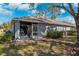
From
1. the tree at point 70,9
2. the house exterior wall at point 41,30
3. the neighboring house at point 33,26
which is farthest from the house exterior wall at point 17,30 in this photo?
the tree at point 70,9

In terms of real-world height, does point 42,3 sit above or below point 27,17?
above

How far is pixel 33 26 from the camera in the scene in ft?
5.95

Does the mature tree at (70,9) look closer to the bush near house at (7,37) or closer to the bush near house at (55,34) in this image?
the bush near house at (55,34)

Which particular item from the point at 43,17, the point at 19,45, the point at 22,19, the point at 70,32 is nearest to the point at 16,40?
the point at 19,45

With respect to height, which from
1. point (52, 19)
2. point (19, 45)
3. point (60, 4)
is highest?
point (60, 4)

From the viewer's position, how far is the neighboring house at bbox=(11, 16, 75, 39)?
1.81 m

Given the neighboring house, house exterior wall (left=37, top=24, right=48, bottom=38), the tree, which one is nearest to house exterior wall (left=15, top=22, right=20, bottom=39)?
the neighboring house

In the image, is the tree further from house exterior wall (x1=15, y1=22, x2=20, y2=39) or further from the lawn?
house exterior wall (x1=15, y1=22, x2=20, y2=39)

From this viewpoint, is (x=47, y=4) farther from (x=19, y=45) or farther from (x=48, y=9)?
(x=19, y=45)

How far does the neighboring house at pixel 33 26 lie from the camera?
1.81 metres

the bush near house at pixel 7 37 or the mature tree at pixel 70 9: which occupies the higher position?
the mature tree at pixel 70 9

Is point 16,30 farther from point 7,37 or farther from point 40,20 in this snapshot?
point 40,20

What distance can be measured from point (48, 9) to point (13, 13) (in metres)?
0.29

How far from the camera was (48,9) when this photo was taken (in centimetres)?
183
